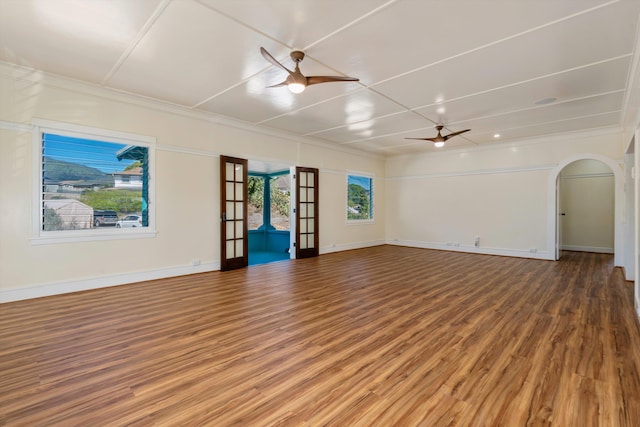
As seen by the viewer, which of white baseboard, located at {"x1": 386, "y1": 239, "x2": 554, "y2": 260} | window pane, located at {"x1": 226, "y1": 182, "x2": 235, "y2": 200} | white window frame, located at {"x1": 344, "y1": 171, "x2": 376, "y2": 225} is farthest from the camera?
white window frame, located at {"x1": 344, "y1": 171, "x2": 376, "y2": 225}

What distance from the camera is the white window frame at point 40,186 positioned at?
12.9 feet

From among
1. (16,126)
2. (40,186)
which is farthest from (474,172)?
(16,126)

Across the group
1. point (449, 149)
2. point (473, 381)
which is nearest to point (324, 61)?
point (473, 381)

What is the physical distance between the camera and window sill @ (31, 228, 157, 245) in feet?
13.1

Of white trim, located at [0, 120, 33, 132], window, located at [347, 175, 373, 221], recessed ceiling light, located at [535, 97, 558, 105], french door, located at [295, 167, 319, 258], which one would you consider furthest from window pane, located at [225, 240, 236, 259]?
recessed ceiling light, located at [535, 97, 558, 105]

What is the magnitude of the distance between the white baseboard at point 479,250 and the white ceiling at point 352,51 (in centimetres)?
319

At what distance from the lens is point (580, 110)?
203 inches

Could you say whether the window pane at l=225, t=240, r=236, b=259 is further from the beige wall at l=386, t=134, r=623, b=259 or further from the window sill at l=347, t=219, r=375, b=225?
the beige wall at l=386, t=134, r=623, b=259

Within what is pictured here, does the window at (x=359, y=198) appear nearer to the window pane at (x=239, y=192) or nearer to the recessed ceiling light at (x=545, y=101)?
the window pane at (x=239, y=192)

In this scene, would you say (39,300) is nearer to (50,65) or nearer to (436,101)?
(50,65)

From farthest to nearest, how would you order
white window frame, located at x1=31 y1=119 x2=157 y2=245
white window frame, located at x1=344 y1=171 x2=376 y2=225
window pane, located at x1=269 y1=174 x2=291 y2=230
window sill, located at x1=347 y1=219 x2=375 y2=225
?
window pane, located at x1=269 y1=174 x2=291 y2=230 → window sill, located at x1=347 y1=219 x2=375 y2=225 → white window frame, located at x1=344 y1=171 x2=376 y2=225 → white window frame, located at x1=31 y1=119 x2=157 y2=245

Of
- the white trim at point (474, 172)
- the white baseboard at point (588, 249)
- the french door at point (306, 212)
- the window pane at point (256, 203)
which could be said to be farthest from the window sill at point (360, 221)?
the white baseboard at point (588, 249)

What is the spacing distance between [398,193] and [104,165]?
7.60m

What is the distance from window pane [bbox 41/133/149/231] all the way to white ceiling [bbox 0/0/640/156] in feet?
3.06
